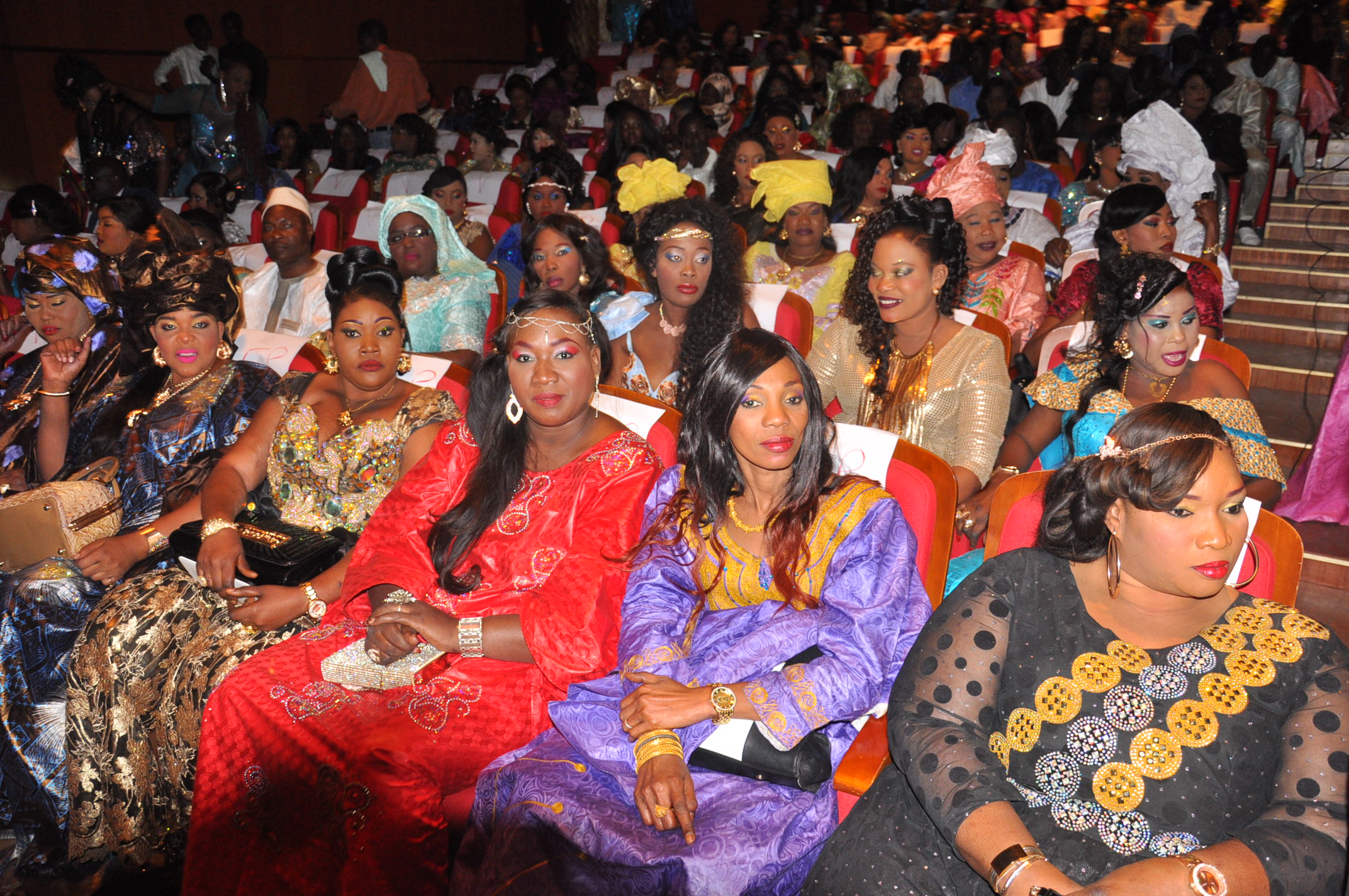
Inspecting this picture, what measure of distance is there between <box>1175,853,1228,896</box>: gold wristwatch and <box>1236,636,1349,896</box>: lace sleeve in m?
0.08

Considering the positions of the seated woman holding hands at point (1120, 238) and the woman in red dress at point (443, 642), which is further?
the seated woman holding hands at point (1120, 238)

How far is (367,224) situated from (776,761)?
563cm

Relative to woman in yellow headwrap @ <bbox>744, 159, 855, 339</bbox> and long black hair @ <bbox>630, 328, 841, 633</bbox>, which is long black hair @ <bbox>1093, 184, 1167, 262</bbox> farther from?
long black hair @ <bbox>630, 328, 841, 633</bbox>

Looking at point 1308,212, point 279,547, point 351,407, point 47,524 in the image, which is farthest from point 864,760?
point 1308,212

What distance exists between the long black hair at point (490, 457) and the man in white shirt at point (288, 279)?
2545mm

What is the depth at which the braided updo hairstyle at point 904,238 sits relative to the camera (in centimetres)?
304

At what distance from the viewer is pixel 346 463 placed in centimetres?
279

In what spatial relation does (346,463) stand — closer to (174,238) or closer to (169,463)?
(169,463)

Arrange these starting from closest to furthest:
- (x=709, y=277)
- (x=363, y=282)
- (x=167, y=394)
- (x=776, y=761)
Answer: (x=776, y=761) → (x=363, y=282) → (x=167, y=394) → (x=709, y=277)

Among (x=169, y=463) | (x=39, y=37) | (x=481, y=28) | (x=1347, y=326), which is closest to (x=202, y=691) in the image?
(x=169, y=463)

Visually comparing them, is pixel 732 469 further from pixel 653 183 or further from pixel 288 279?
pixel 288 279

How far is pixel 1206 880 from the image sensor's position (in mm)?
1463

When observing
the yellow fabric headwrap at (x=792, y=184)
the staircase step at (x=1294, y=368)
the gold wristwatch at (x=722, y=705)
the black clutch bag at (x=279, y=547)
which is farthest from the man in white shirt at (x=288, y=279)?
the staircase step at (x=1294, y=368)

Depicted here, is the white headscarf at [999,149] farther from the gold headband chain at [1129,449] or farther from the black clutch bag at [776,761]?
the black clutch bag at [776,761]
